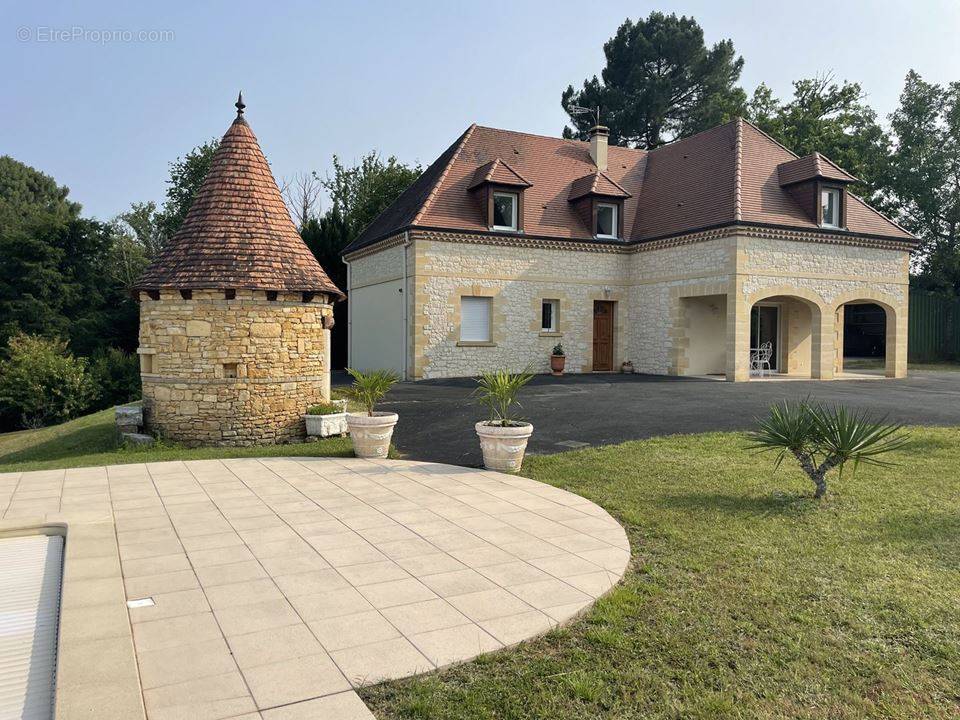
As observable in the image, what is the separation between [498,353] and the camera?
2148 centimetres

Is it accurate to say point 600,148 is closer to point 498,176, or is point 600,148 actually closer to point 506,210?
point 506,210

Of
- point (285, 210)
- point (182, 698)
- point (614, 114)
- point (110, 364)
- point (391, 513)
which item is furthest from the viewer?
point (614, 114)

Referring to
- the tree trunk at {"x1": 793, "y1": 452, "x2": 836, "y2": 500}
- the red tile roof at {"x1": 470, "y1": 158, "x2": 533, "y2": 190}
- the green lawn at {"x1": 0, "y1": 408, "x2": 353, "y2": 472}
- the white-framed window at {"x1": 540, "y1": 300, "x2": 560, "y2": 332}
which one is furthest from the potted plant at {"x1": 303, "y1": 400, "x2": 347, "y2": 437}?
the white-framed window at {"x1": 540, "y1": 300, "x2": 560, "y2": 332}

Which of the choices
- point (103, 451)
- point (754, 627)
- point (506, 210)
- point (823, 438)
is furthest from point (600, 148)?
point (754, 627)

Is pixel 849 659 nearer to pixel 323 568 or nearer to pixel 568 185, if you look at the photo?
pixel 323 568

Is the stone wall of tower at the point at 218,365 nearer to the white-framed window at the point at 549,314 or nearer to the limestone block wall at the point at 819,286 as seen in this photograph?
the white-framed window at the point at 549,314

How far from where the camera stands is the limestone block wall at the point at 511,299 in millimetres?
20531

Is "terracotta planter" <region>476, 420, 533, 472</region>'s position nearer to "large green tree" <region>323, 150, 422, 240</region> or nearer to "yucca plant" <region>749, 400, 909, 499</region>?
"yucca plant" <region>749, 400, 909, 499</region>

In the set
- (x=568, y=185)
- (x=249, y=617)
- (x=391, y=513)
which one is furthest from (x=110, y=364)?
(x=249, y=617)

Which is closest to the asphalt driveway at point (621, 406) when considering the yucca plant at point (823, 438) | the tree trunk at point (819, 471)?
the yucca plant at point (823, 438)

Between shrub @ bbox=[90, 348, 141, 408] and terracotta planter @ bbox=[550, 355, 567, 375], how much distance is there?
16148 millimetres

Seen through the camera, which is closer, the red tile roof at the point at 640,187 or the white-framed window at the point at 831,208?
the red tile roof at the point at 640,187

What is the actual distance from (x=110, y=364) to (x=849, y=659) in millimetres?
30601

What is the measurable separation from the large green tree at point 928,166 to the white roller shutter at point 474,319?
80.6ft
